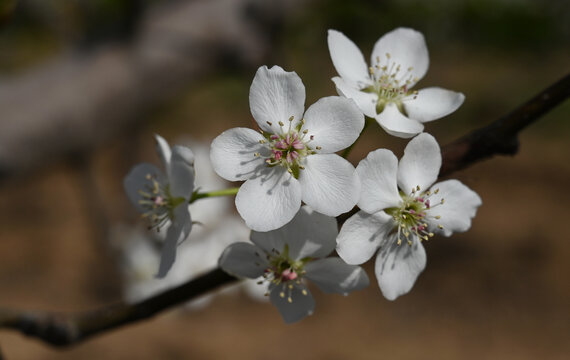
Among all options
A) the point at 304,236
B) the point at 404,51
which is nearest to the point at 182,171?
the point at 304,236

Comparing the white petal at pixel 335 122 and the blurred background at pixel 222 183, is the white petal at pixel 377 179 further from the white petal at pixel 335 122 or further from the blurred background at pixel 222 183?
the blurred background at pixel 222 183

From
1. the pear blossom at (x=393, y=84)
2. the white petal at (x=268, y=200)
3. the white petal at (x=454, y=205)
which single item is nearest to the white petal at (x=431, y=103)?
the pear blossom at (x=393, y=84)

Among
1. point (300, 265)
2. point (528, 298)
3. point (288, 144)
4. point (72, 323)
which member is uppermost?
point (288, 144)

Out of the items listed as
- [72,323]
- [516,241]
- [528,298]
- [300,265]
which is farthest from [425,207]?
[516,241]

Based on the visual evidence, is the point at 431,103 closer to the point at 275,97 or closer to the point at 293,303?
the point at 275,97

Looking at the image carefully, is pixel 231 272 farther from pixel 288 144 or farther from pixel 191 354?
pixel 191 354

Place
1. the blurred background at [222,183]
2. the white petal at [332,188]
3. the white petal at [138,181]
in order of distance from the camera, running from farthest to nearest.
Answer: the blurred background at [222,183] → the white petal at [138,181] → the white petal at [332,188]
